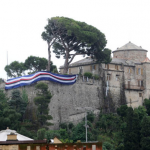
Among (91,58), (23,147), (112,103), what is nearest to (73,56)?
(91,58)

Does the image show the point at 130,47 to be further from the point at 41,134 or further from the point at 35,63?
the point at 41,134

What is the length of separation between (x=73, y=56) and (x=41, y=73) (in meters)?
6.72

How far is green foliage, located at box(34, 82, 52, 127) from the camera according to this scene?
212 ft

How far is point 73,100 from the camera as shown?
70.3 meters

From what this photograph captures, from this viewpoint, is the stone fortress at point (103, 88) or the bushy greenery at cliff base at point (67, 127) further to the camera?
the stone fortress at point (103, 88)

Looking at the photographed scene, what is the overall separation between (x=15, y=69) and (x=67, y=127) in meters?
20.8

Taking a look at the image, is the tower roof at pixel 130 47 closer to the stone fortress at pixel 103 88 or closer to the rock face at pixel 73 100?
the stone fortress at pixel 103 88

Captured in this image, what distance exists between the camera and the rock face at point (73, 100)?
67.9 metres

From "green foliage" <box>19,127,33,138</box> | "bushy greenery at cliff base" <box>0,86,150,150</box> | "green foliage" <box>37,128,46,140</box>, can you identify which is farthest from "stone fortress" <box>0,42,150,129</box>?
"green foliage" <box>37,128,46,140</box>

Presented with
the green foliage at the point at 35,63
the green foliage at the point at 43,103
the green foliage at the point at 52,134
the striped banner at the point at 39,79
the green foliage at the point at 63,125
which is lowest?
the green foliage at the point at 52,134

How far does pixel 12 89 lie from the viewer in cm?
6969

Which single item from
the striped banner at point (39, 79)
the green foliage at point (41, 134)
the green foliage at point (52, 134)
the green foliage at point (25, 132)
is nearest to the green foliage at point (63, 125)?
the green foliage at point (52, 134)

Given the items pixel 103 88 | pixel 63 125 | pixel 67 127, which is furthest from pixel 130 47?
pixel 63 125

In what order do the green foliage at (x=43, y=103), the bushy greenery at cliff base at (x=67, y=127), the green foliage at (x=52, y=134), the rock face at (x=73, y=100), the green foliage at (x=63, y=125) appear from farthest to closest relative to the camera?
the rock face at (x=73, y=100) → the green foliage at (x=63, y=125) → the green foliage at (x=43, y=103) → the bushy greenery at cliff base at (x=67, y=127) → the green foliage at (x=52, y=134)
